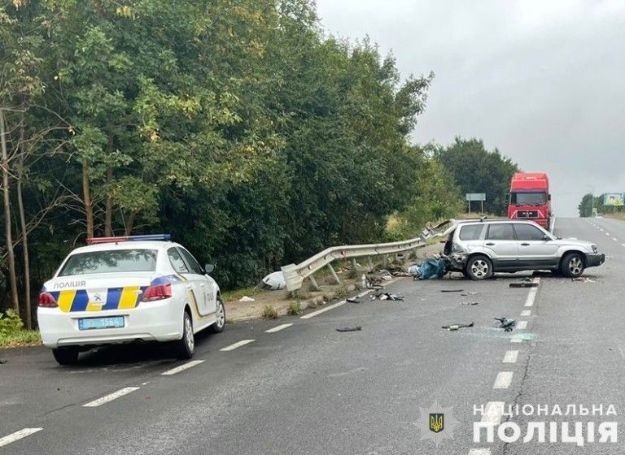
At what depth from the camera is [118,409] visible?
7.14 metres

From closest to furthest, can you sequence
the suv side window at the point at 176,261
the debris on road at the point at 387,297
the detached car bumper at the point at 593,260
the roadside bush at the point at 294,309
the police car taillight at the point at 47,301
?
the police car taillight at the point at 47,301
the suv side window at the point at 176,261
the roadside bush at the point at 294,309
the debris on road at the point at 387,297
the detached car bumper at the point at 593,260

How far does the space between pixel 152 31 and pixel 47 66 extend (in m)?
2.27

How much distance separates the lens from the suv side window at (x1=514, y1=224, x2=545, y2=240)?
66.6ft

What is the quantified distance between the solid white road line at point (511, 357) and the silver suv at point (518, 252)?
11.2 m

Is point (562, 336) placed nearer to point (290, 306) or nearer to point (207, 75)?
point (290, 306)

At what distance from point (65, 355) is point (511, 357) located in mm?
5941

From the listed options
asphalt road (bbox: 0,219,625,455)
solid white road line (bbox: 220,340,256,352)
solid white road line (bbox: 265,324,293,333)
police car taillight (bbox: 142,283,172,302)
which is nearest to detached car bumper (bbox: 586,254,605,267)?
asphalt road (bbox: 0,219,625,455)

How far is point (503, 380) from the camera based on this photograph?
7.70 metres

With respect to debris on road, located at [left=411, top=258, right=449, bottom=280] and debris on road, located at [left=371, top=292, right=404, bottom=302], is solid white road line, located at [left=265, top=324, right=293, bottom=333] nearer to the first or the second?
debris on road, located at [left=371, top=292, right=404, bottom=302]

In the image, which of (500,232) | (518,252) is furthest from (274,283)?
(518,252)

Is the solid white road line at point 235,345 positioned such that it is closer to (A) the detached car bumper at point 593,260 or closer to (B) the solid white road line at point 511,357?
(B) the solid white road line at point 511,357

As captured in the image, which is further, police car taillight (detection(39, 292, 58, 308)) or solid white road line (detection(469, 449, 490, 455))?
police car taillight (detection(39, 292, 58, 308))

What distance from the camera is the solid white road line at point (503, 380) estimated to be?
24.4ft

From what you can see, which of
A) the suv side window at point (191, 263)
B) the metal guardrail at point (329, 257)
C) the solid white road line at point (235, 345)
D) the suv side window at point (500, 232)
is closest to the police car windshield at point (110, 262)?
the suv side window at point (191, 263)
